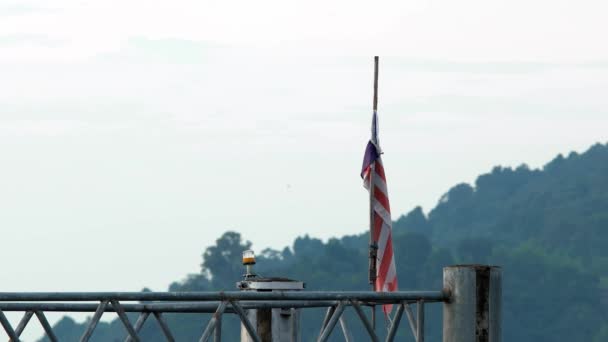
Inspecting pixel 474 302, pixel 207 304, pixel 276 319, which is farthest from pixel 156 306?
pixel 474 302

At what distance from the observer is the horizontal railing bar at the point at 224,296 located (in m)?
18.0

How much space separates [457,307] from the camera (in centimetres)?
1923

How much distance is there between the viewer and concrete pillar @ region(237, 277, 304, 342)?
22.2 metres

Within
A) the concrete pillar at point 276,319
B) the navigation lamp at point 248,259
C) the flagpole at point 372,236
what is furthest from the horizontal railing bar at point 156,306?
the navigation lamp at point 248,259

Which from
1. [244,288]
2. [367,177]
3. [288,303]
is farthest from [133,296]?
[367,177]

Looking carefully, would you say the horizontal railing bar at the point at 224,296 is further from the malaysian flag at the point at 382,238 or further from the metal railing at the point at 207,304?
the malaysian flag at the point at 382,238

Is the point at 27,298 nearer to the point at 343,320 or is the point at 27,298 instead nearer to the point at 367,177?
the point at 343,320

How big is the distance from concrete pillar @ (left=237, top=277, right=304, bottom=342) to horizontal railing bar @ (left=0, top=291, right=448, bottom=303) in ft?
Answer: 11.6

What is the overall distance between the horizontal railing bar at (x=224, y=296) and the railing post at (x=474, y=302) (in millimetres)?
210

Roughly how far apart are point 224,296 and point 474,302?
2841 mm

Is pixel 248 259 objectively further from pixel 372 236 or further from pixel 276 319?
pixel 372 236

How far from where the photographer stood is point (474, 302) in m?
19.1

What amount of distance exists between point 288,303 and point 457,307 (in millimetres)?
1842

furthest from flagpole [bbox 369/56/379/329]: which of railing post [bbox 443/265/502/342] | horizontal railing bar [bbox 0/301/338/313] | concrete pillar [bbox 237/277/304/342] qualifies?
railing post [bbox 443/265/502/342]
